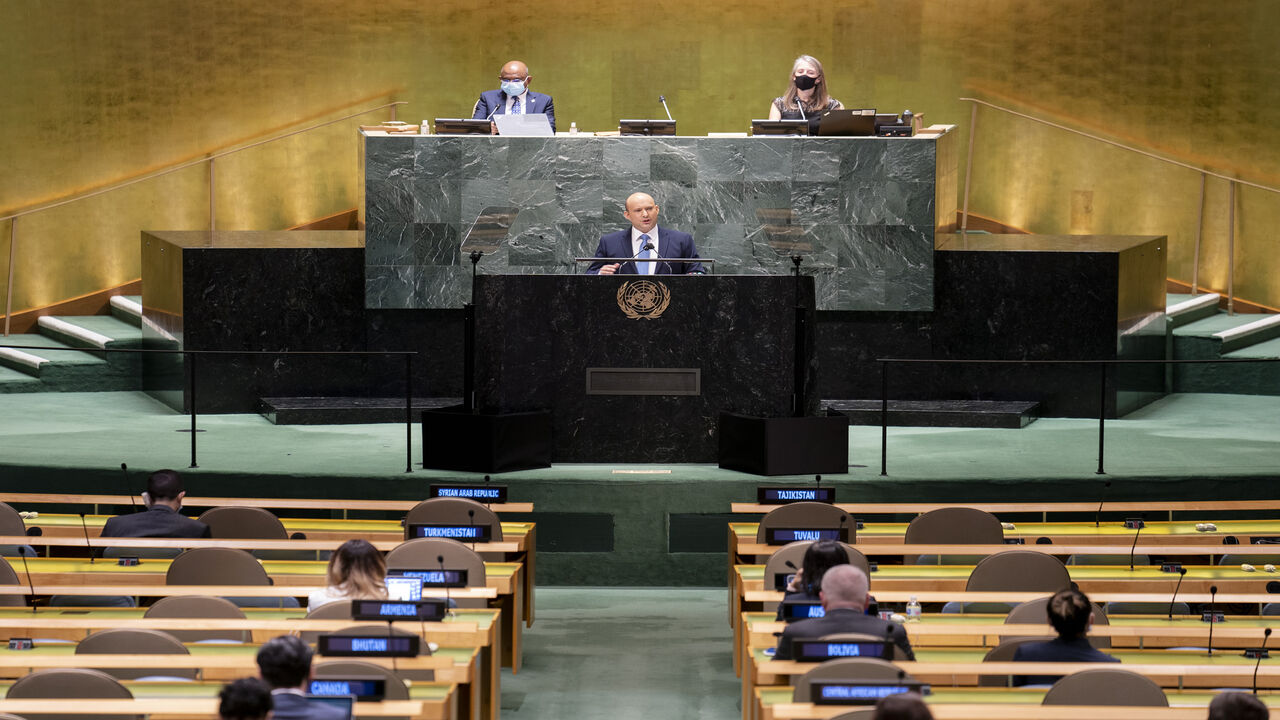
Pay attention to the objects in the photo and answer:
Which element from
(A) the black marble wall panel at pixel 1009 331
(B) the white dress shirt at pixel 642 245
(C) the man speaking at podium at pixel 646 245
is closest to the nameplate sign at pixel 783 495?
(C) the man speaking at podium at pixel 646 245

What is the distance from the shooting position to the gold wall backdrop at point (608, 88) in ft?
50.9

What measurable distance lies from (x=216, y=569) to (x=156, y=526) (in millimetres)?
1129

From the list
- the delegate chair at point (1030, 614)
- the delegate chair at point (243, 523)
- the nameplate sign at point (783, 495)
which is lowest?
the delegate chair at point (243, 523)

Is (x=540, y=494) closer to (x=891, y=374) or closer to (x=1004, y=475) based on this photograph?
(x=1004, y=475)

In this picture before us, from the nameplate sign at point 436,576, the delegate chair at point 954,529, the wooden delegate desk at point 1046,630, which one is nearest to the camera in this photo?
the wooden delegate desk at point 1046,630

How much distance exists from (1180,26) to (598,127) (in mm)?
5947

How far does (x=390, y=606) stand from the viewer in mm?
5922

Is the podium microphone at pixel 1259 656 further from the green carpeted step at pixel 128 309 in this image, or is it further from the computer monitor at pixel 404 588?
the green carpeted step at pixel 128 309

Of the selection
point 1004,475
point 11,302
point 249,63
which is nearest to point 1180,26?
point 1004,475

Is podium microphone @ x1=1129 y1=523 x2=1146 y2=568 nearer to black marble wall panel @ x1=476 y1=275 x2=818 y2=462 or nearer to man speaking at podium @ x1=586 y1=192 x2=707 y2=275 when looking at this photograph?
black marble wall panel @ x1=476 y1=275 x2=818 y2=462

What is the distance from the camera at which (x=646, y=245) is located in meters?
10.7

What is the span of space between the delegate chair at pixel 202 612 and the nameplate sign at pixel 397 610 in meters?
0.48

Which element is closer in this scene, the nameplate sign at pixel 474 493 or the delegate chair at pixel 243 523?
the delegate chair at pixel 243 523

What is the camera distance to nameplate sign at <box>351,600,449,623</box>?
5816 millimetres
